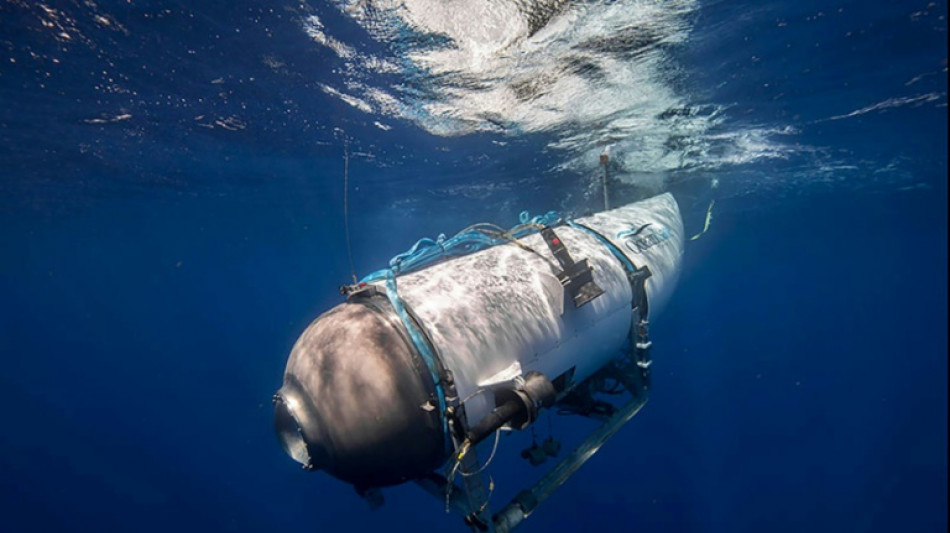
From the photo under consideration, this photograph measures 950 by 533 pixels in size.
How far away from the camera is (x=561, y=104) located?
9164 mm

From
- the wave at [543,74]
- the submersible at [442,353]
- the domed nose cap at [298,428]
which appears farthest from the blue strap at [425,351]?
the wave at [543,74]

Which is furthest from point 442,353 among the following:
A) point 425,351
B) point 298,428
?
point 298,428

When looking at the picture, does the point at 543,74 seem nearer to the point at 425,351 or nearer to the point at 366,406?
the point at 425,351

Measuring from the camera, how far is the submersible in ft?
9.81

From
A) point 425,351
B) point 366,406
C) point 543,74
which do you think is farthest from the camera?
point 543,74

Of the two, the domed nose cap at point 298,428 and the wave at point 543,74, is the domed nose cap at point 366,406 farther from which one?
the wave at point 543,74

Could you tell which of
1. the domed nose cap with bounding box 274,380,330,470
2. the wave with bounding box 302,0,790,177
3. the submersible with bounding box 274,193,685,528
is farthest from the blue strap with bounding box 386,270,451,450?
the wave with bounding box 302,0,790,177

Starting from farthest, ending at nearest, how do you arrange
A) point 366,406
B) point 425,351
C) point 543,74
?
point 543,74
point 425,351
point 366,406

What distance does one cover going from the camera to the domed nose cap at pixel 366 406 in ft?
9.70

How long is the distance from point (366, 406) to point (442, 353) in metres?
0.67

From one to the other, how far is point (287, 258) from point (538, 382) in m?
47.0

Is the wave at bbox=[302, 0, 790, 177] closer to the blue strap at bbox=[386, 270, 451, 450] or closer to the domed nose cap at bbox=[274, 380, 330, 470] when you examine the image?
the blue strap at bbox=[386, 270, 451, 450]

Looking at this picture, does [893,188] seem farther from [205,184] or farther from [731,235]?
[205,184]

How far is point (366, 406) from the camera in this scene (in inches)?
116
